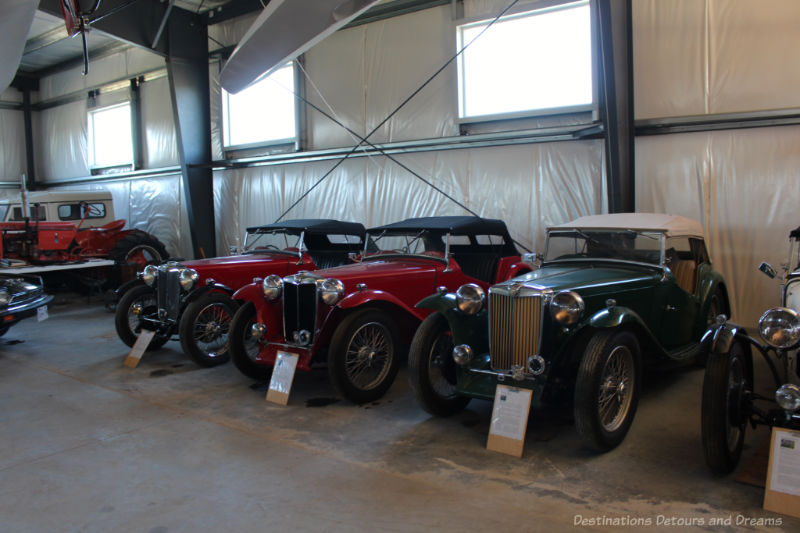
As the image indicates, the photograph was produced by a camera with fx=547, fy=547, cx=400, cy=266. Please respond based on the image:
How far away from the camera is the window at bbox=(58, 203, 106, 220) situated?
35.2 ft

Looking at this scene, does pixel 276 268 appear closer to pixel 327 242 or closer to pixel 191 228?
pixel 327 242

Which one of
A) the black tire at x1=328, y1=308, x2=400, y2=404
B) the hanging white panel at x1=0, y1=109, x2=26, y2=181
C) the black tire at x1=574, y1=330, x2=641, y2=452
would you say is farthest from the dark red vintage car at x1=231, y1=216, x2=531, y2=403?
the hanging white panel at x1=0, y1=109, x2=26, y2=181

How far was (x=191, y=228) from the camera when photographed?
10.1 meters

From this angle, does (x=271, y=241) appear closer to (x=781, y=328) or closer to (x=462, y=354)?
(x=462, y=354)

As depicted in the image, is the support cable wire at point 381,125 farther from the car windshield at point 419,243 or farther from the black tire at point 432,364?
the black tire at point 432,364

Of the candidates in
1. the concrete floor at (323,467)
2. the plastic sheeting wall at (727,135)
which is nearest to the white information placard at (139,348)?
the concrete floor at (323,467)

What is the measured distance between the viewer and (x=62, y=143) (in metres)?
13.8

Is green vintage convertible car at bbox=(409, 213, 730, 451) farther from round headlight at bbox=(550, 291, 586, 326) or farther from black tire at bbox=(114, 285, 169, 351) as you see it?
black tire at bbox=(114, 285, 169, 351)

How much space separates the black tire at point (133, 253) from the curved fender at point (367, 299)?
7056 mm

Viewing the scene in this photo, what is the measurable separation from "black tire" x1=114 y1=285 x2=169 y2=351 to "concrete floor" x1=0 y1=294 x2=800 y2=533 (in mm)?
1114

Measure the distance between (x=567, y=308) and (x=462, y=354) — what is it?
714mm

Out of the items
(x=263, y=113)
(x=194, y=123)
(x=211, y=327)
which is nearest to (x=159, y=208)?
(x=194, y=123)

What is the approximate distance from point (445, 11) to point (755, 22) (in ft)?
12.5

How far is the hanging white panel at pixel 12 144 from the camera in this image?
13992mm
